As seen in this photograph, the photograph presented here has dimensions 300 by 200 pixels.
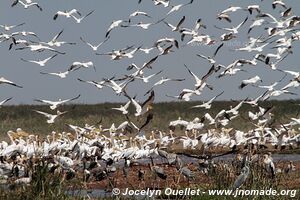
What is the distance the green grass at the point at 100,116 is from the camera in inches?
1849

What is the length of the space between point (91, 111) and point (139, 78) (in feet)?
111

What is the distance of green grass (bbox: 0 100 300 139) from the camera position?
4697 centimetres

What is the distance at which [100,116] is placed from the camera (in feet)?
165

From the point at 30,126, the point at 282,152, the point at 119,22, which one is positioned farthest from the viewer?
the point at 30,126

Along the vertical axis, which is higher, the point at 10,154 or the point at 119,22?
the point at 119,22

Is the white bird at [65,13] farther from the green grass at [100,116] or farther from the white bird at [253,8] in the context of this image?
the green grass at [100,116]

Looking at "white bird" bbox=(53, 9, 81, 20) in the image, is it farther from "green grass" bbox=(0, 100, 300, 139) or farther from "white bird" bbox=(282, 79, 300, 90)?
"green grass" bbox=(0, 100, 300, 139)

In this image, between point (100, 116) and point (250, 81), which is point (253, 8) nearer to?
point (250, 81)

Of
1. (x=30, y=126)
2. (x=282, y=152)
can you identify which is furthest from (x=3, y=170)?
(x=30, y=126)

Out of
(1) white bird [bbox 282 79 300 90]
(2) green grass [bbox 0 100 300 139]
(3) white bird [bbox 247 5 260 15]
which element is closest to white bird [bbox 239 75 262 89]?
(1) white bird [bbox 282 79 300 90]

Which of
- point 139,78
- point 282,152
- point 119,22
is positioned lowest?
point 282,152

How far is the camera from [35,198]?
1332 centimetres

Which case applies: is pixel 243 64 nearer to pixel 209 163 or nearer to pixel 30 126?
pixel 209 163

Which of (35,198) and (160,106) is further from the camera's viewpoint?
(160,106)
